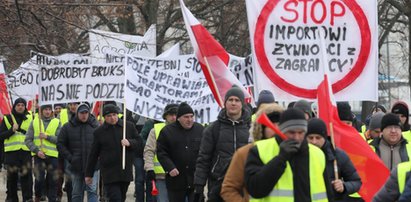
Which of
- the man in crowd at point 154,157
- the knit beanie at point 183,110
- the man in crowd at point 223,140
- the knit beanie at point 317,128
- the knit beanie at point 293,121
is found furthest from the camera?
the man in crowd at point 154,157

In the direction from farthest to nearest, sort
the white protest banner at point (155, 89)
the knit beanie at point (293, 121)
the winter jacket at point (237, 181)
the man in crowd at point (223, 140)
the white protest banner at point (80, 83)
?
1. the white protest banner at point (80, 83)
2. the white protest banner at point (155, 89)
3. the man in crowd at point (223, 140)
4. the winter jacket at point (237, 181)
5. the knit beanie at point (293, 121)

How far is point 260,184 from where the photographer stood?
23.5 ft

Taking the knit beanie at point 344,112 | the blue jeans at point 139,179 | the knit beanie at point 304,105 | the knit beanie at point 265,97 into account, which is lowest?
the blue jeans at point 139,179

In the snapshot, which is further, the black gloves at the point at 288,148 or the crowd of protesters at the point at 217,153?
the crowd of protesters at the point at 217,153


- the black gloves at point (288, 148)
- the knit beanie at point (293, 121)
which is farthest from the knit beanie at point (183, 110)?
the black gloves at point (288, 148)

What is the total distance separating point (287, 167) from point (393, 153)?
10.7ft

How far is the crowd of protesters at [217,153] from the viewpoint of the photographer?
721 centimetres

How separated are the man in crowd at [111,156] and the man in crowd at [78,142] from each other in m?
1.14

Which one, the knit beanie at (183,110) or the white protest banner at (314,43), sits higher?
the white protest banner at (314,43)

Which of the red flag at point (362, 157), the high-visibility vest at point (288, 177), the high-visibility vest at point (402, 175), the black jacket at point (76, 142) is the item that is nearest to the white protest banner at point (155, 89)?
the black jacket at point (76, 142)

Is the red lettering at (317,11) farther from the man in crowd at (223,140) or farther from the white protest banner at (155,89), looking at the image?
the white protest banner at (155,89)

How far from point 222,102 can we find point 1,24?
10.7ft

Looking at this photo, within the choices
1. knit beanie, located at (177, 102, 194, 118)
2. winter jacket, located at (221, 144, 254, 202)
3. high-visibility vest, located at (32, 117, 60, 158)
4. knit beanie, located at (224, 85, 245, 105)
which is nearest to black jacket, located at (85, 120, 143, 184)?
knit beanie, located at (177, 102, 194, 118)

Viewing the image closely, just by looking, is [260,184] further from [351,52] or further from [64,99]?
[64,99]
